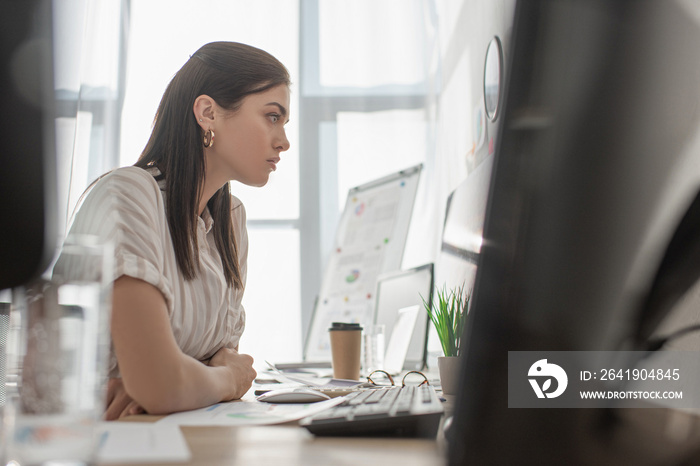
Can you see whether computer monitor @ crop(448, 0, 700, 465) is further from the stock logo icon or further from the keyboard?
the keyboard

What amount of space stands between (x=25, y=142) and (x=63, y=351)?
208 mm

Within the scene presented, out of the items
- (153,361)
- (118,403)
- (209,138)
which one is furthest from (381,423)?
(209,138)

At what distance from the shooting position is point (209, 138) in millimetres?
1298

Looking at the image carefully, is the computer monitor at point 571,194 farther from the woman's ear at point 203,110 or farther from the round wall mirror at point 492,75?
the round wall mirror at point 492,75

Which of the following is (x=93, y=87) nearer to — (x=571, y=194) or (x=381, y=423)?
(x=381, y=423)

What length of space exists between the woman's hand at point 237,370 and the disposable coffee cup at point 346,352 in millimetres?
432

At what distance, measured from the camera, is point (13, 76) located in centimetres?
47

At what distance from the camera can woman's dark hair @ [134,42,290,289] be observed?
1205mm

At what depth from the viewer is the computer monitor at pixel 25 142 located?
47cm

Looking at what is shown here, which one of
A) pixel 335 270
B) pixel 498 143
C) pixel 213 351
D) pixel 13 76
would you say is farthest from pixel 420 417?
pixel 335 270

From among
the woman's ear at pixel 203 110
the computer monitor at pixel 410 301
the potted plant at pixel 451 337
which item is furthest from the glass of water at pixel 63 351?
the computer monitor at pixel 410 301

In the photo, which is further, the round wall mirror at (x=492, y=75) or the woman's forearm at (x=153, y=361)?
the round wall mirror at (x=492, y=75)

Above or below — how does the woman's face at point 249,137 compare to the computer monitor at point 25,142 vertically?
above

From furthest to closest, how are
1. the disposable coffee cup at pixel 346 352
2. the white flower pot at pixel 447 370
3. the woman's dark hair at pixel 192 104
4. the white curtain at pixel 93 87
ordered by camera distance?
1. the white curtain at pixel 93 87
2. the disposable coffee cup at pixel 346 352
3. the woman's dark hair at pixel 192 104
4. the white flower pot at pixel 447 370
